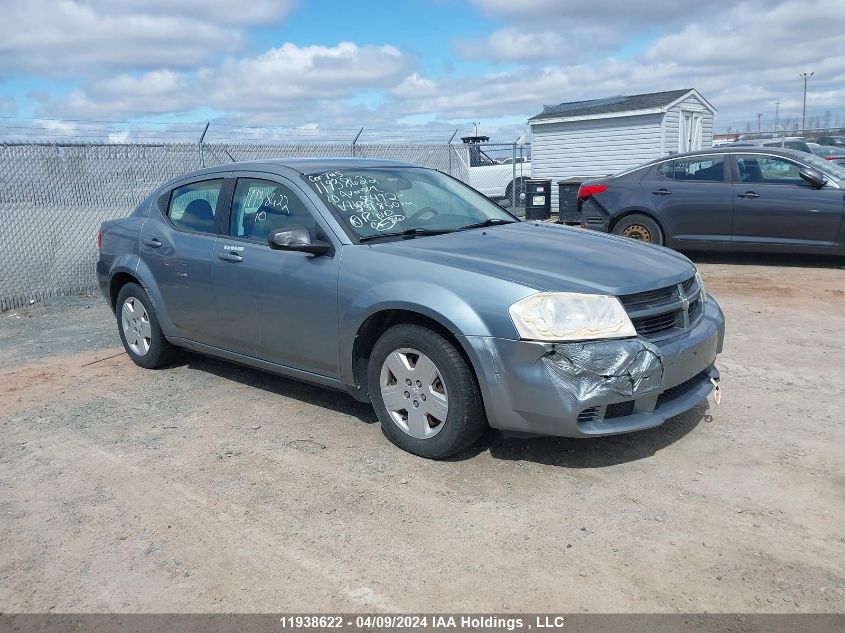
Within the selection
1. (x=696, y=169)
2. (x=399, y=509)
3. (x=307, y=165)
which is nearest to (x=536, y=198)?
(x=696, y=169)

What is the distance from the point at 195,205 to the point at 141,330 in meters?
1.27

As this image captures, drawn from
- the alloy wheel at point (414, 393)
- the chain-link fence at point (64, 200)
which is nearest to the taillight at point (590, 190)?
the chain-link fence at point (64, 200)

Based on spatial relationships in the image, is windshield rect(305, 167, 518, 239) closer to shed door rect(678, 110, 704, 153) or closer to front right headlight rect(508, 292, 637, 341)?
front right headlight rect(508, 292, 637, 341)

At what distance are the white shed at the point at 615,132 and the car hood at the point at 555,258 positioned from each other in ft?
48.1

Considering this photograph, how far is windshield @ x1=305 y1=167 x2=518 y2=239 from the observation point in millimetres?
4758

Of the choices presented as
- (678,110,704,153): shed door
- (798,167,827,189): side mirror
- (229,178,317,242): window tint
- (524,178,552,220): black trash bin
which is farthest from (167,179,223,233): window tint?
(678,110,704,153): shed door

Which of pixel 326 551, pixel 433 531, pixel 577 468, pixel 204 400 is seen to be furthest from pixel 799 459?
pixel 204 400

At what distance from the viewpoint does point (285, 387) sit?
565 cm

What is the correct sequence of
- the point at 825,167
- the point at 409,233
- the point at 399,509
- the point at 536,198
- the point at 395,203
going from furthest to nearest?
the point at 536,198, the point at 825,167, the point at 395,203, the point at 409,233, the point at 399,509

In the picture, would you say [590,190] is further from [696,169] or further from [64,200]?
[64,200]

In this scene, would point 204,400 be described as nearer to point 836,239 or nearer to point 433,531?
point 433,531

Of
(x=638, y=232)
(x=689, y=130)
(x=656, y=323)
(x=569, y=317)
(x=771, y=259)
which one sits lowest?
(x=771, y=259)

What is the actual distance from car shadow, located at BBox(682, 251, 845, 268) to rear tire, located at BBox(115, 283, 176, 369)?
770 cm

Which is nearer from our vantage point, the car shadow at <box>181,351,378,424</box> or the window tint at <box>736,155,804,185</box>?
the car shadow at <box>181,351,378,424</box>
